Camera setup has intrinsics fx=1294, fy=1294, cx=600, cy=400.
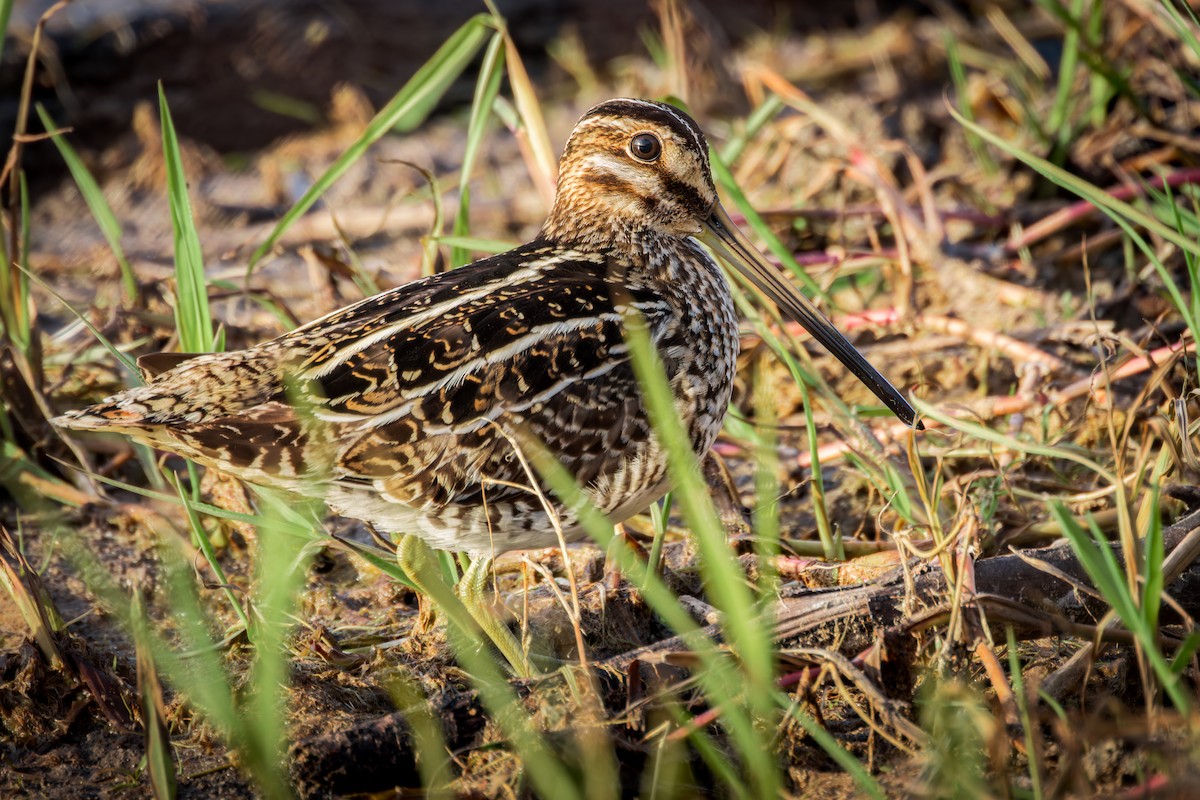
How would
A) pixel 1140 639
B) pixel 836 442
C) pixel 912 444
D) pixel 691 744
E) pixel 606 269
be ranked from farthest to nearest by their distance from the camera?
1. pixel 836 442
2. pixel 606 269
3. pixel 912 444
4. pixel 691 744
5. pixel 1140 639

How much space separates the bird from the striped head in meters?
0.24

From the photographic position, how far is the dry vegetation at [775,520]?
102 inches

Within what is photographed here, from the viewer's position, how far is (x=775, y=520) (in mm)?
3293

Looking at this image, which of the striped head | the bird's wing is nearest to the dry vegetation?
the bird's wing

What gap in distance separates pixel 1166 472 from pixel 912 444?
83cm

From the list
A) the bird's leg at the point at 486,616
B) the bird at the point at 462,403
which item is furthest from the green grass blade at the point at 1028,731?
the bird's leg at the point at 486,616

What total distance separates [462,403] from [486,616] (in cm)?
58

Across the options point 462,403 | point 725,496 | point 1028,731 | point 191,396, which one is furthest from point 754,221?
point 1028,731

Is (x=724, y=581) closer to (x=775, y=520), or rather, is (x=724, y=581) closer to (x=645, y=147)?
(x=775, y=520)

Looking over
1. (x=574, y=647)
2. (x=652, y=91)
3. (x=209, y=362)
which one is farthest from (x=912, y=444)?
(x=652, y=91)

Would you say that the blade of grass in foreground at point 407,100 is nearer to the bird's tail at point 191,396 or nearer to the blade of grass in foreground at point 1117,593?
the bird's tail at point 191,396

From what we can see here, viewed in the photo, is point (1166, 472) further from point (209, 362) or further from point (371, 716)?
point (209, 362)

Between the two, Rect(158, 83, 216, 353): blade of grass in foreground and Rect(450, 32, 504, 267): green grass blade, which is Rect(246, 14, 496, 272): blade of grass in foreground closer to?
Rect(450, 32, 504, 267): green grass blade

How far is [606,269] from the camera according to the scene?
Result: 3.53 m
